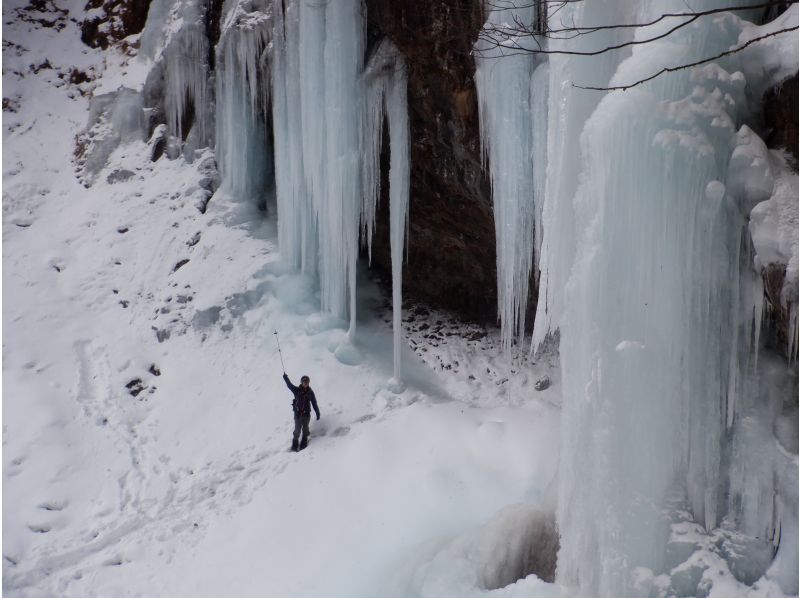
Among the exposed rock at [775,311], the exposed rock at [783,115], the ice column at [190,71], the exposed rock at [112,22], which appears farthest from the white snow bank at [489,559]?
the exposed rock at [112,22]

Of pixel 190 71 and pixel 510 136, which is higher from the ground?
pixel 190 71

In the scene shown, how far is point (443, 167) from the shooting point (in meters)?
A: 8.09

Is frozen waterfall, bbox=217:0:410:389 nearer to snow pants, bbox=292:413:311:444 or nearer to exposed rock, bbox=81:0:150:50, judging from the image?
snow pants, bbox=292:413:311:444

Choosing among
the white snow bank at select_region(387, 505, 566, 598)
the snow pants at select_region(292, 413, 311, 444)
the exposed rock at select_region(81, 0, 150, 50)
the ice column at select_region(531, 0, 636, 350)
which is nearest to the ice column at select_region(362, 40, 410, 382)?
the snow pants at select_region(292, 413, 311, 444)

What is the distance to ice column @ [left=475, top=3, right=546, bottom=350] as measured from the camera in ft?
20.9

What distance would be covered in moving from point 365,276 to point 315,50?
3559mm

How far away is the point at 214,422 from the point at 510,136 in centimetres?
507

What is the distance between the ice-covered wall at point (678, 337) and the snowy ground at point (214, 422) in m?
0.95

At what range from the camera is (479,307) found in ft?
31.8

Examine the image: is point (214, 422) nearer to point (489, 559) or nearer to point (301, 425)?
point (301, 425)

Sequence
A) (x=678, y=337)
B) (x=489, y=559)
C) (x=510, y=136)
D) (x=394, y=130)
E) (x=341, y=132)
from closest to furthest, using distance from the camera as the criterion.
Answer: (x=678, y=337) → (x=489, y=559) → (x=510, y=136) → (x=394, y=130) → (x=341, y=132)

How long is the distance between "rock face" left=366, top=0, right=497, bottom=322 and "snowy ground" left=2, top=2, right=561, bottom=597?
647 millimetres

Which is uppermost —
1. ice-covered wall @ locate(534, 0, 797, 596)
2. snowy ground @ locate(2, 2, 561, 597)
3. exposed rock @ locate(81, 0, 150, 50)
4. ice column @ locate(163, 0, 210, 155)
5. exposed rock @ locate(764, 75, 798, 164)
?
exposed rock @ locate(81, 0, 150, 50)

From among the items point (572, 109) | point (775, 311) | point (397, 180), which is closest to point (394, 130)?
point (397, 180)
